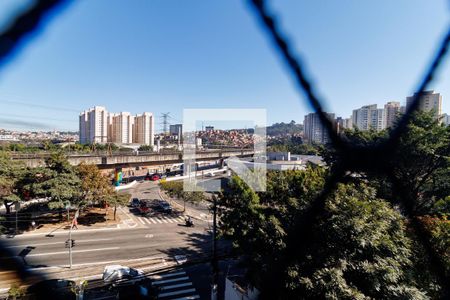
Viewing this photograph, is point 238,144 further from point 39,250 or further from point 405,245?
point 405,245

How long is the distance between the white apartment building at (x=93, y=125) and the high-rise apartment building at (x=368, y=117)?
31554 millimetres

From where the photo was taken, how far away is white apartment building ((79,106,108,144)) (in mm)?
30816

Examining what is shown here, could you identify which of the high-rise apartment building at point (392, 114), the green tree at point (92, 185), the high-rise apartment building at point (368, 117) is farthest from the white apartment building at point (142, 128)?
the high-rise apartment building at point (392, 114)

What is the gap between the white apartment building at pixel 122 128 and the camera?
3363 centimetres

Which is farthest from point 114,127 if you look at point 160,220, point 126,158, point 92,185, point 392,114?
point 392,114

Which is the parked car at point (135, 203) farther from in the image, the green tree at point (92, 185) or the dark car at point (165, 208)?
the green tree at point (92, 185)

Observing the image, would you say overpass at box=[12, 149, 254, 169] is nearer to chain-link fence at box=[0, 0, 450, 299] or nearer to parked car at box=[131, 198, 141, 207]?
parked car at box=[131, 198, 141, 207]

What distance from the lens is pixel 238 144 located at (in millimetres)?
Answer: 21922

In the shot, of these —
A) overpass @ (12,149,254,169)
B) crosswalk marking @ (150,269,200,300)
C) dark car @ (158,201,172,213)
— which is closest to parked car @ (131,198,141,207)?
dark car @ (158,201,172,213)

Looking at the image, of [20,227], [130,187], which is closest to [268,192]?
[20,227]

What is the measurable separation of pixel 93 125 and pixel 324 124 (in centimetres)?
3451

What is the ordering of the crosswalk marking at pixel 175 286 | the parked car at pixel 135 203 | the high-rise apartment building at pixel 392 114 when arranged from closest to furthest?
the high-rise apartment building at pixel 392 114 → the crosswalk marking at pixel 175 286 → the parked car at pixel 135 203

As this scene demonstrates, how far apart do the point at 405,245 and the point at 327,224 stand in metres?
1.33

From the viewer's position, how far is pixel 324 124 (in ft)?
2.11
